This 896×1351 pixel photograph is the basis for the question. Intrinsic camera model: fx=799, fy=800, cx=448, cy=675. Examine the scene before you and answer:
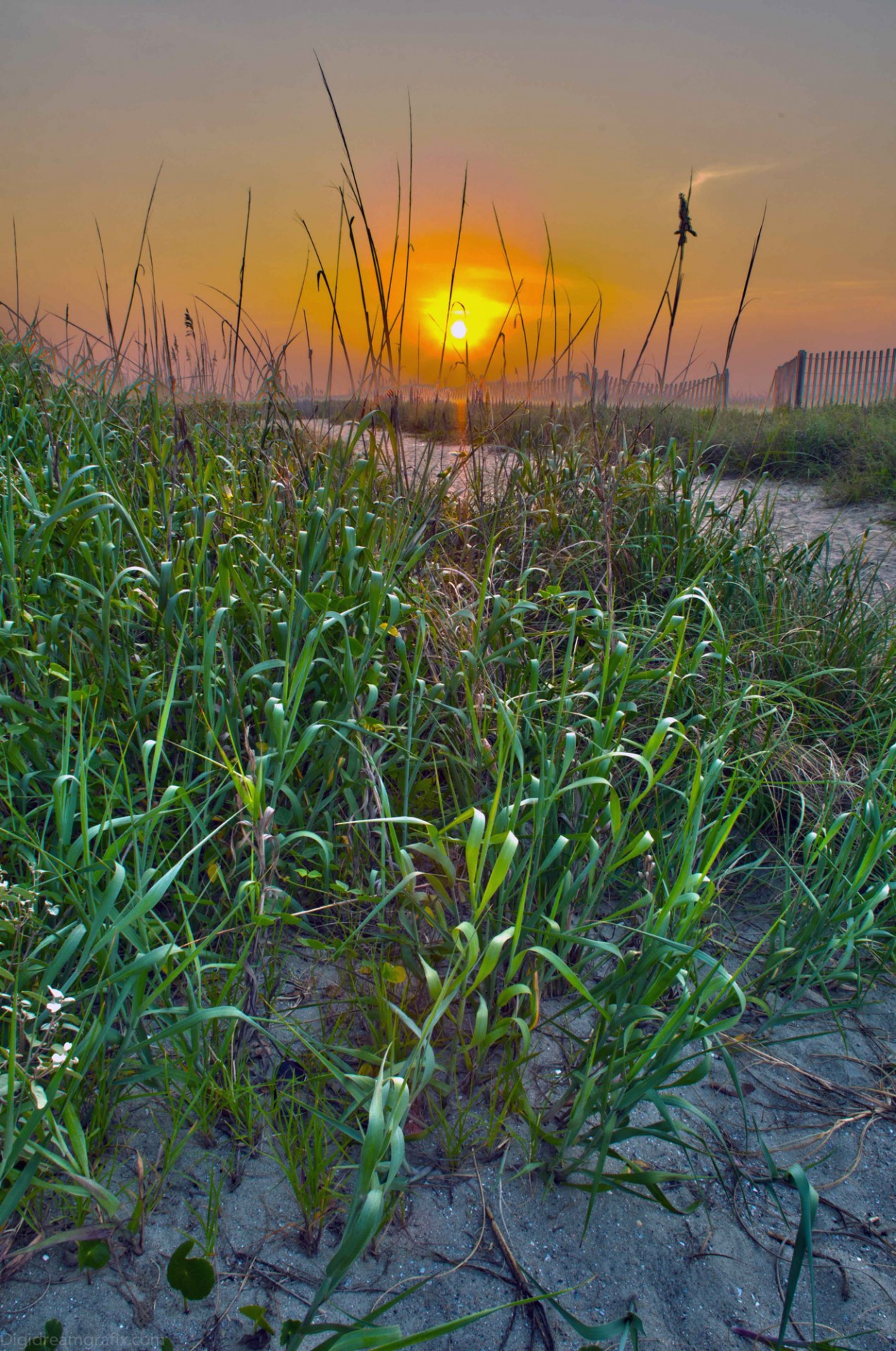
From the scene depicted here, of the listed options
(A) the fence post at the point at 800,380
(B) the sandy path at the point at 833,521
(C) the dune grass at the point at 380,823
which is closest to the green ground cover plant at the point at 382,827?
(C) the dune grass at the point at 380,823

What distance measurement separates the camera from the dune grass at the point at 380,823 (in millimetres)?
1241

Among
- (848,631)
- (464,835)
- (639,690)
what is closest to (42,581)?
(464,835)

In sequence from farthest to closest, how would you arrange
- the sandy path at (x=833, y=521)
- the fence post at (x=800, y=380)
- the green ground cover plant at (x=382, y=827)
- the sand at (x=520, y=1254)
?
the fence post at (x=800, y=380) < the sandy path at (x=833, y=521) < the green ground cover plant at (x=382, y=827) < the sand at (x=520, y=1254)

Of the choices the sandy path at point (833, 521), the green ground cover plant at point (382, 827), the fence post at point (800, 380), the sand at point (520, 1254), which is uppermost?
the fence post at point (800, 380)

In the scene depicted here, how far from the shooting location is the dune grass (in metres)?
1.24

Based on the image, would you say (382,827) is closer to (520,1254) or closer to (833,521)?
(520,1254)

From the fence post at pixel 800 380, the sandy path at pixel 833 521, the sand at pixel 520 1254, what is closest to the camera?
the sand at pixel 520 1254

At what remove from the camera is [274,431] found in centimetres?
337

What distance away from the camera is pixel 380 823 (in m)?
1.79

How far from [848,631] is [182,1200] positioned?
265 cm

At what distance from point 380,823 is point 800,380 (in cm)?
1824

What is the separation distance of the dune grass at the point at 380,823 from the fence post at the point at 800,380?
634 inches

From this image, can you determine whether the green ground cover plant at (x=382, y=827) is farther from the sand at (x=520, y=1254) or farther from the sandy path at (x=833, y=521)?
the sandy path at (x=833, y=521)

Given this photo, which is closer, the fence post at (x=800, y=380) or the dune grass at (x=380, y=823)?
the dune grass at (x=380, y=823)
